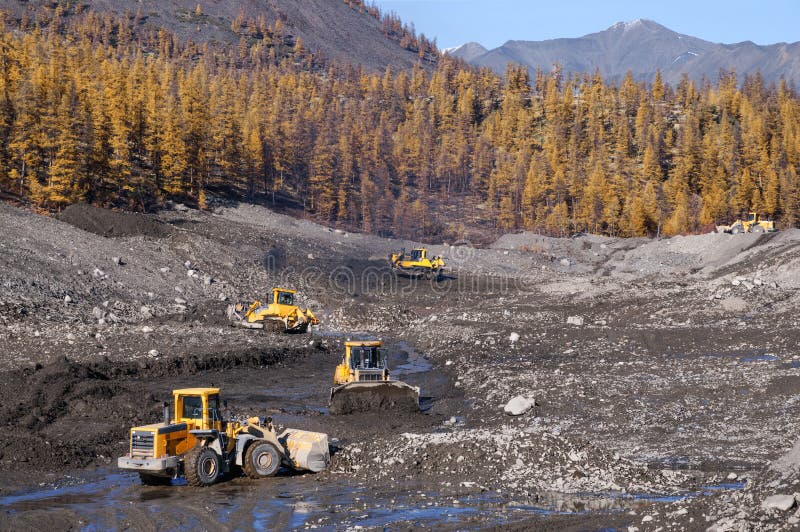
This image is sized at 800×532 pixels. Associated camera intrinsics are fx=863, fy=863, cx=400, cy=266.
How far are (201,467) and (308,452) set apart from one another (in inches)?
83.4

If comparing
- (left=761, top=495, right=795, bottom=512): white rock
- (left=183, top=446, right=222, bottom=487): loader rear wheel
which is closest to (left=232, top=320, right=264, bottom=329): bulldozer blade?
(left=183, top=446, right=222, bottom=487): loader rear wheel

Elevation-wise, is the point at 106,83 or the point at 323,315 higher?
the point at 106,83

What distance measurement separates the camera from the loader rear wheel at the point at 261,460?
1614cm

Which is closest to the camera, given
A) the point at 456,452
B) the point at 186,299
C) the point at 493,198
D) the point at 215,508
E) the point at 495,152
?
the point at 215,508

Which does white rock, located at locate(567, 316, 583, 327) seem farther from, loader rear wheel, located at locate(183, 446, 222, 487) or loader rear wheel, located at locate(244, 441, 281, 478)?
loader rear wheel, located at locate(183, 446, 222, 487)

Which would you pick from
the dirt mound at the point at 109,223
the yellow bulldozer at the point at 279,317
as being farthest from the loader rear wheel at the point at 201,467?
the dirt mound at the point at 109,223

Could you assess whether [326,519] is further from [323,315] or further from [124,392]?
[323,315]

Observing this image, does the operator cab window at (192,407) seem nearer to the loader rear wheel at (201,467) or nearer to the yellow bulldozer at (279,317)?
the loader rear wheel at (201,467)

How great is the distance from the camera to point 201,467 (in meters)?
15.4

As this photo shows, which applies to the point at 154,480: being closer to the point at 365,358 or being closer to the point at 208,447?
the point at 208,447

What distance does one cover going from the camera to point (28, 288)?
3634 cm

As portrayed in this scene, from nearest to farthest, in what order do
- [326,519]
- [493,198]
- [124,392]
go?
[326,519]
[124,392]
[493,198]

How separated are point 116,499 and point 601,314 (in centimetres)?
2942

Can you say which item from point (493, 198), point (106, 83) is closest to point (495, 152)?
point (493, 198)
